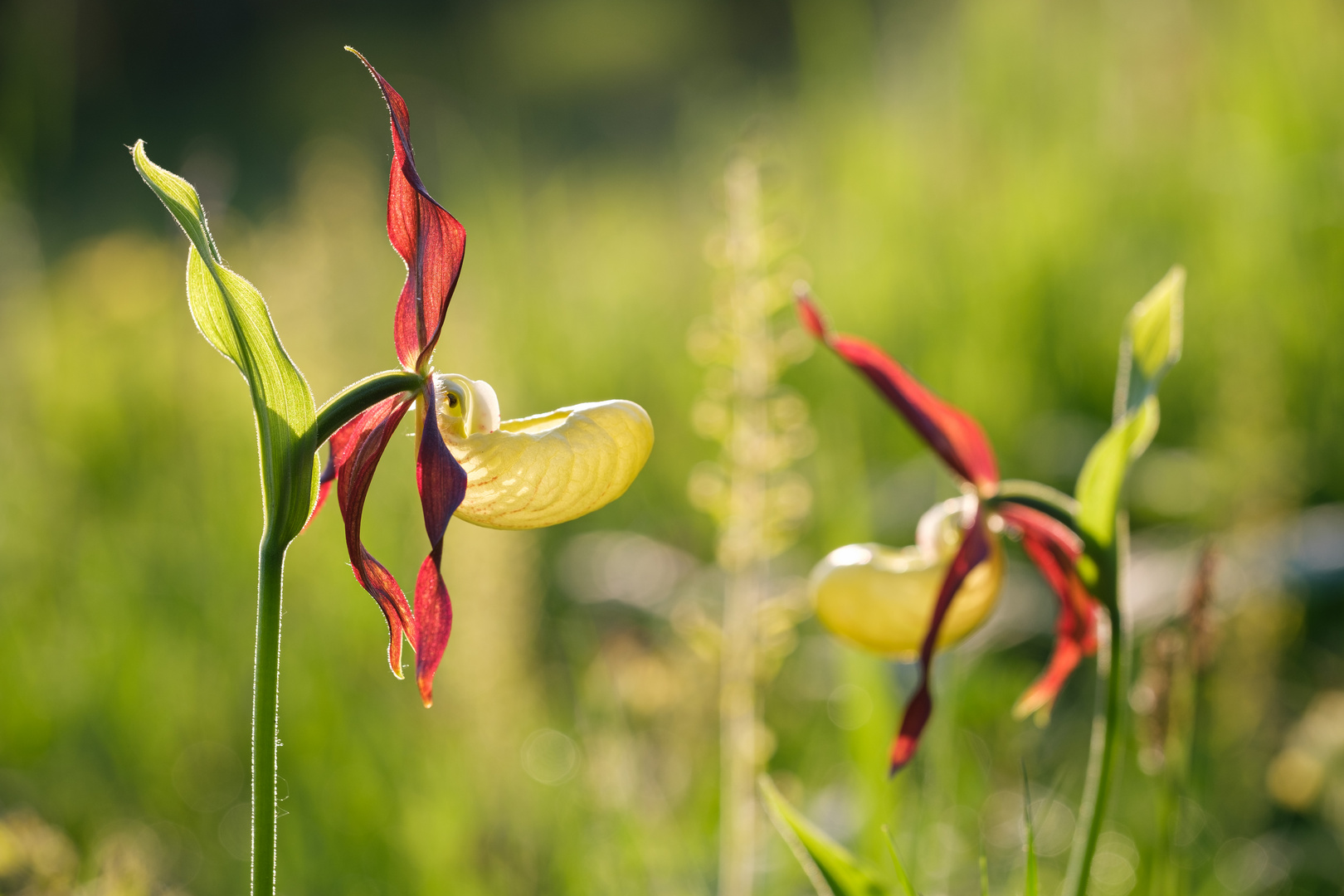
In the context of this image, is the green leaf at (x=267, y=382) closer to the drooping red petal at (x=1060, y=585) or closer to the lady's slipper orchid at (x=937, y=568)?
the lady's slipper orchid at (x=937, y=568)

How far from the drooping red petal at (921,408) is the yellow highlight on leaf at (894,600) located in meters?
0.06

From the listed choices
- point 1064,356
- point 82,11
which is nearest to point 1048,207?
point 1064,356

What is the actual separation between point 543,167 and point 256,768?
539 centimetres

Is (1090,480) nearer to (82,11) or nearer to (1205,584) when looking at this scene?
(1205,584)

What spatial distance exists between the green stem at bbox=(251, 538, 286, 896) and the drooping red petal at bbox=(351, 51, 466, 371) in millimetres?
146

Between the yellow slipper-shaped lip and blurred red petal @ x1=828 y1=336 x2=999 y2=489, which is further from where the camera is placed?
blurred red petal @ x1=828 y1=336 x2=999 y2=489

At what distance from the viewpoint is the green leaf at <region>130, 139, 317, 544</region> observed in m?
0.42

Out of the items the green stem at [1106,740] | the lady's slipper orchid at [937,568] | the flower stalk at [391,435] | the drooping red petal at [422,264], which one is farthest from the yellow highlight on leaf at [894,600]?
the drooping red petal at [422,264]

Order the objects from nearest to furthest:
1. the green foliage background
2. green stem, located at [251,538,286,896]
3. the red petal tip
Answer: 1. green stem, located at [251,538,286,896]
2. the red petal tip
3. the green foliage background

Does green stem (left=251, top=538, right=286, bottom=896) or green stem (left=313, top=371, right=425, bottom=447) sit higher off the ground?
green stem (left=313, top=371, right=425, bottom=447)

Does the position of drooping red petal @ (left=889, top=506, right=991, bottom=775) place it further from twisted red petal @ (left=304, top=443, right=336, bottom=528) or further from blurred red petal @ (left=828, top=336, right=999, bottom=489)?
twisted red petal @ (left=304, top=443, right=336, bottom=528)

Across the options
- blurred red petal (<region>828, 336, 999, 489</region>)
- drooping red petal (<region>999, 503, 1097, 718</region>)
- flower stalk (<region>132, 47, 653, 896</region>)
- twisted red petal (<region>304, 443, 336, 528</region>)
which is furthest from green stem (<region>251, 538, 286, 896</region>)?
drooping red petal (<region>999, 503, 1097, 718</region>)

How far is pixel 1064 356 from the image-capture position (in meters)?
2.15

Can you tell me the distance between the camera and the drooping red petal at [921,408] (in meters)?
0.65
